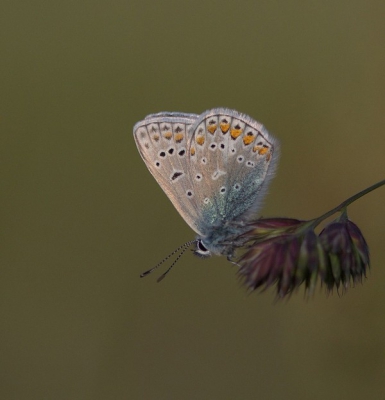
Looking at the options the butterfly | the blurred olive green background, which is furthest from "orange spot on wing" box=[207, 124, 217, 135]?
the blurred olive green background

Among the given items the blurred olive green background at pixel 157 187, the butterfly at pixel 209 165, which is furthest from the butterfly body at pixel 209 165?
the blurred olive green background at pixel 157 187

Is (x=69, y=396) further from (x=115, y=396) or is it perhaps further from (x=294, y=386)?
(x=294, y=386)

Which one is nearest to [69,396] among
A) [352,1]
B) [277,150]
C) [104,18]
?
[277,150]

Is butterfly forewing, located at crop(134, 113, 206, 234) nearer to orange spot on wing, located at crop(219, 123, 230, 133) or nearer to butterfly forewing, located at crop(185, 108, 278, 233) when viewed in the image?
butterfly forewing, located at crop(185, 108, 278, 233)

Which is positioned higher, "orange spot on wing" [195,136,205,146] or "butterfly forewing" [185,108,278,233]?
"orange spot on wing" [195,136,205,146]

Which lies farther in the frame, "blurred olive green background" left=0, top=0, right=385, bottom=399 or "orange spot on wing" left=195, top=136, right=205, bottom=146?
"blurred olive green background" left=0, top=0, right=385, bottom=399

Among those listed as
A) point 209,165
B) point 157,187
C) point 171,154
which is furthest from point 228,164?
point 157,187

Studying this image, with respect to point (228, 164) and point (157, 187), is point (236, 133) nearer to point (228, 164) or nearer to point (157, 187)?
point (228, 164)
